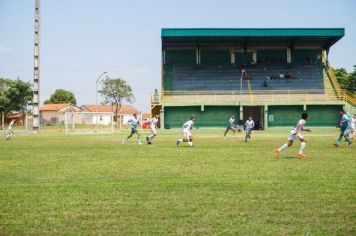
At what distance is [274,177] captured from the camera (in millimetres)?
11031

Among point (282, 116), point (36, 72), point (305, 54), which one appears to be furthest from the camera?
point (305, 54)

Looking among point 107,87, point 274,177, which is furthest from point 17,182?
point 107,87

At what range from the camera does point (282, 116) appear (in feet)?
178

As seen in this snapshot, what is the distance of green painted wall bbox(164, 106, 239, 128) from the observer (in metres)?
53.9

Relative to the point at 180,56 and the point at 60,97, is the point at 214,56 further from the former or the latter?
the point at 60,97

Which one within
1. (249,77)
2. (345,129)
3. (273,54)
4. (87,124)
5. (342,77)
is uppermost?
(273,54)

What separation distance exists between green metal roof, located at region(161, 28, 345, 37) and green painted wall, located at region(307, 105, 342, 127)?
386 inches

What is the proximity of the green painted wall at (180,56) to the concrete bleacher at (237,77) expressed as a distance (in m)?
2.02

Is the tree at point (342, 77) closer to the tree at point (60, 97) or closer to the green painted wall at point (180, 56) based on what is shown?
the green painted wall at point (180, 56)

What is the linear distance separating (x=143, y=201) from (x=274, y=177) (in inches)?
165

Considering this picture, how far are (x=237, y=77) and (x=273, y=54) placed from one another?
27.0 ft

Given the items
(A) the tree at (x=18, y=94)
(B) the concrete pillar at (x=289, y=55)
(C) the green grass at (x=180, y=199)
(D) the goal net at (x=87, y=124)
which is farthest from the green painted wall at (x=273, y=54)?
(C) the green grass at (x=180, y=199)

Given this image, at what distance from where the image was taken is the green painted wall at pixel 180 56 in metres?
62.5

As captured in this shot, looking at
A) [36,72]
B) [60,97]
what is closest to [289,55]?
[36,72]
